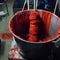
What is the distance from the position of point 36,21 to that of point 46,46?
18cm

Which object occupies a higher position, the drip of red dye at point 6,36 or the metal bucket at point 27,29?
the metal bucket at point 27,29

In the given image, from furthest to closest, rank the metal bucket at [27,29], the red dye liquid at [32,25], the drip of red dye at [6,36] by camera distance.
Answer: the drip of red dye at [6,36] < the red dye liquid at [32,25] < the metal bucket at [27,29]

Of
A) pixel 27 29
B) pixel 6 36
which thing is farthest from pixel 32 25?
pixel 6 36

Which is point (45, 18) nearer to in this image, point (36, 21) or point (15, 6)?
point (36, 21)

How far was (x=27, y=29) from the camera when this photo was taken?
0.88m

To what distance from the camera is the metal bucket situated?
68 centimetres

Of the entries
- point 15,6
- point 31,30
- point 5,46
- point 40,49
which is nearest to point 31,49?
point 40,49

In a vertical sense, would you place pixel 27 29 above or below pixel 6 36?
above

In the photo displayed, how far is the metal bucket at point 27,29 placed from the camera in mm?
681

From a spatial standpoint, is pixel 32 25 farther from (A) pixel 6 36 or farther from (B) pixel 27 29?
(A) pixel 6 36

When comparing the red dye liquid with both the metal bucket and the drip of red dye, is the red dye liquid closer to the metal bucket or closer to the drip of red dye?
the metal bucket

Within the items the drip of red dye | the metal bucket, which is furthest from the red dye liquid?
the drip of red dye

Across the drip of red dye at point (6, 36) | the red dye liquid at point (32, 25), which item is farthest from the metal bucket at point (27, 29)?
the drip of red dye at point (6, 36)

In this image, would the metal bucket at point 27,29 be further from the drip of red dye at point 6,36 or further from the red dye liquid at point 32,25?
the drip of red dye at point 6,36
